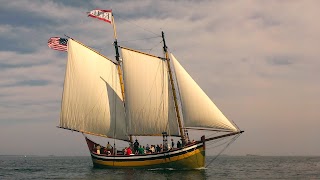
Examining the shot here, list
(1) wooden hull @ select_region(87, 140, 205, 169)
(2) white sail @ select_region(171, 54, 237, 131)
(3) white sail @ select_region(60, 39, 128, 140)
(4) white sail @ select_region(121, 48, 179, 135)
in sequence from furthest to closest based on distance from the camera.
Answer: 1. (3) white sail @ select_region(60, 39, 128, 140)
2. (4) white sail @ select_region(121, 48, 179, 135)
3. (1) wooden hull @ select_region(87, 140, 205, 169)
4. (2) white sail @ select_region(171, 54, 237, 131)

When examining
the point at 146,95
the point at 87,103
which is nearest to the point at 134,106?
the point at 146,95

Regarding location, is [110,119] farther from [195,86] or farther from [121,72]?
[195,86]

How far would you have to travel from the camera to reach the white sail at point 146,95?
5056 cm

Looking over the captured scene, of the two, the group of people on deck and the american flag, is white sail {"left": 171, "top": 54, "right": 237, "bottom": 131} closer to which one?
the group of people on deck

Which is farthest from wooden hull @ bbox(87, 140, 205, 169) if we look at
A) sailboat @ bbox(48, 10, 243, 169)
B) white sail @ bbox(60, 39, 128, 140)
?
white sail @ bbox(60, 39, 128, 140)

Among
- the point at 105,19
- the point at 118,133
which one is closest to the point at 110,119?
the point at 118,133

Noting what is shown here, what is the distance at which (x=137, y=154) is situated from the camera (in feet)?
159

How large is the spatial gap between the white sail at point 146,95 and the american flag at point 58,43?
30.9 feet

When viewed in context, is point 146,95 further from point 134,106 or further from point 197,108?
point 197,108

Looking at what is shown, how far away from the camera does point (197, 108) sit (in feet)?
147

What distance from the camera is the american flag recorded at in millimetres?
53938

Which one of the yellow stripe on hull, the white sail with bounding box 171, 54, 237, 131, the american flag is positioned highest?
the american flag

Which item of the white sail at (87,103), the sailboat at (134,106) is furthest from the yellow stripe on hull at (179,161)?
the white sail at (87,103)

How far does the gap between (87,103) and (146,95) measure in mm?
9592
